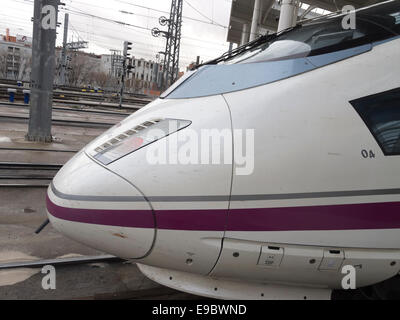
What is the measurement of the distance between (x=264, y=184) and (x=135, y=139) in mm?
878

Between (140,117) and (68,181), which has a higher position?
(140,117)

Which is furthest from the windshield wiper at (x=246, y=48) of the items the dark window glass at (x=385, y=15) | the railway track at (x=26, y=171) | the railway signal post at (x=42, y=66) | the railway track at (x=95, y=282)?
the railway signal post at (x=42, y=66)

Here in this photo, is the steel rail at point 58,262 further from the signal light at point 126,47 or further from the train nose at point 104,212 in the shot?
the signal light at point 126,47

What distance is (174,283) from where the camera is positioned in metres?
2.43

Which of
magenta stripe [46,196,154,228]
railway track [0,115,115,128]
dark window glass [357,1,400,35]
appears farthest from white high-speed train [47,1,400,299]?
railway track [0,115,115,128]

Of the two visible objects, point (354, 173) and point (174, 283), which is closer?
point (354, 173)

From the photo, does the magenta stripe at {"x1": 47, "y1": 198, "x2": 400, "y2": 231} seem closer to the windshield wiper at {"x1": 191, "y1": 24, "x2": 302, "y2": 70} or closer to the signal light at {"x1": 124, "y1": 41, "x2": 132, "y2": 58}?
the windshield wiper at {"x1": 191, "y1": 24, "x2": 302, "y2": 70}

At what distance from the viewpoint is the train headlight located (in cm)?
220

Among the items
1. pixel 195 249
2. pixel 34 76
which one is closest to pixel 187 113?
pixel 195 249

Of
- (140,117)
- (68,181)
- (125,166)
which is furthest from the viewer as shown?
(140,117)

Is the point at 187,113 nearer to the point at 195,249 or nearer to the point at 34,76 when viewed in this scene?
the point at 195,249

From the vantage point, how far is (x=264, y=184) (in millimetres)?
2086

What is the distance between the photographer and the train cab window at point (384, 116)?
2229mm
